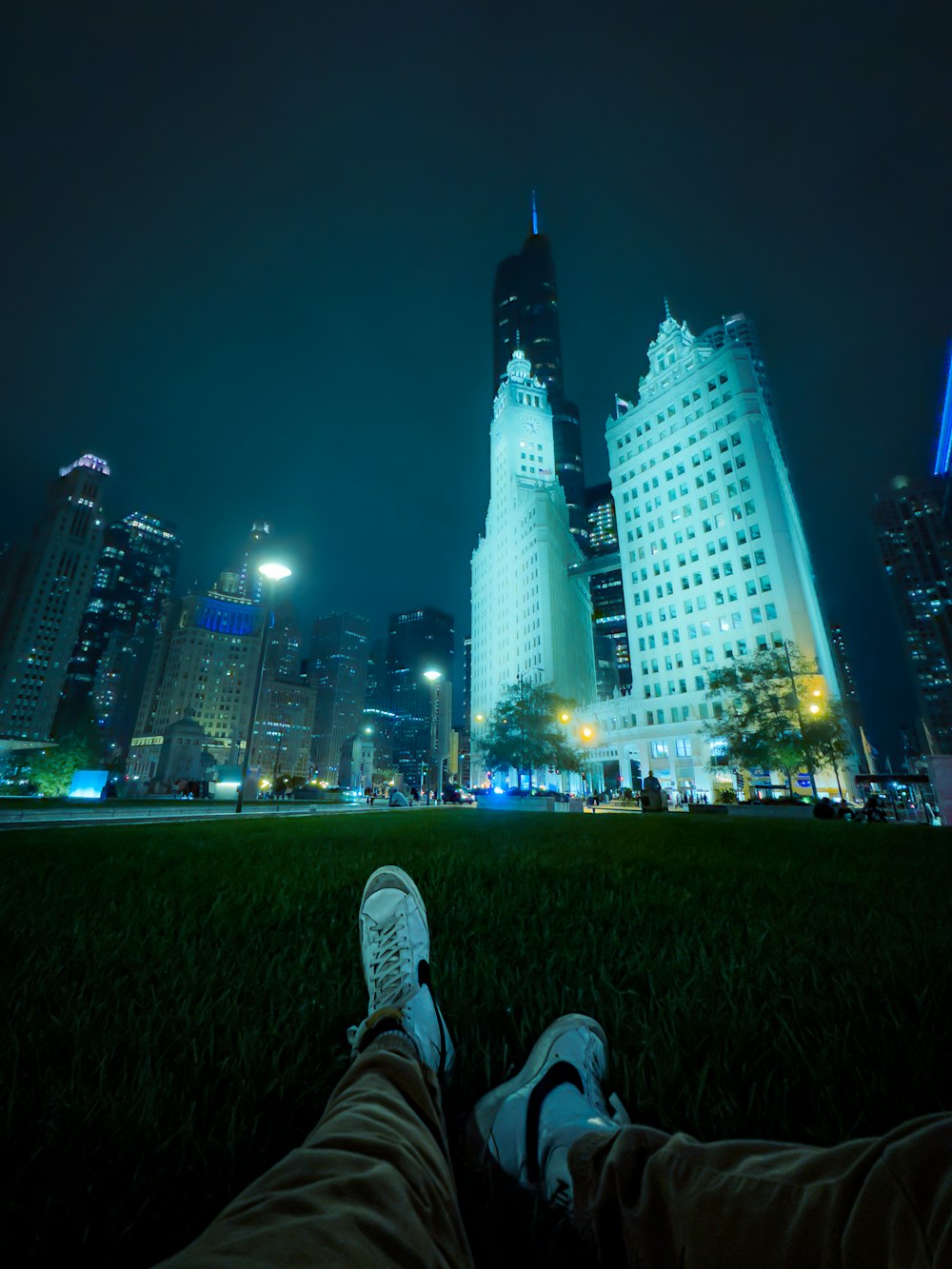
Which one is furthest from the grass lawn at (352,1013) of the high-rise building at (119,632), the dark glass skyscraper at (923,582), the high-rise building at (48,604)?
the high-rise building at (119,632)

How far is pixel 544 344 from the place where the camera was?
183125 millimetres

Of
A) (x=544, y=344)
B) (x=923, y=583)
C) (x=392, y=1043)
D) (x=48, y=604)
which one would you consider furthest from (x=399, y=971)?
(x=544, y=344)

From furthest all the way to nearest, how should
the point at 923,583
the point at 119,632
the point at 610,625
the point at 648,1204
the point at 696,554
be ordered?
the point at 119,632, the point at 610,625, the point at 923,583, the point at 696,554, the point at 648,1204

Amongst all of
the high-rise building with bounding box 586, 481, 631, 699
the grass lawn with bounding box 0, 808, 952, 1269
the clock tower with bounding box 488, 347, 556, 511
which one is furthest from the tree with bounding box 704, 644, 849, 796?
the high-rise building with bounding box 586, 481, 631, 699

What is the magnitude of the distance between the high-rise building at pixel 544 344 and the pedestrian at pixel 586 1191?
162 m

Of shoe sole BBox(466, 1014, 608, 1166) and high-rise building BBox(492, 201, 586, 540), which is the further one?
high-rise building BBox(492, 201, 586, 540)

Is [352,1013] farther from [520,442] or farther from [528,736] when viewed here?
[520,442]

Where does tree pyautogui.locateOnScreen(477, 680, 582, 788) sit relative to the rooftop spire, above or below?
below

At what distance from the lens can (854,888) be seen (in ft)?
17.1

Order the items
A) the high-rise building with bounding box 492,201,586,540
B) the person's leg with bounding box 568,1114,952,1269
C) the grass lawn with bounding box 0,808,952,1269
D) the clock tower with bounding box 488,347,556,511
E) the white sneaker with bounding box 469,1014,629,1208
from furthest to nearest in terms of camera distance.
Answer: the high-rise building with bounding box 492,201,586,540, the clock tower with bounding box 488,347,556,511, the white sneaker with bounding box 469,1014,629,1208, the grass lawn with bounding box 0,808,952,1269, the person's leg with bounding box 568,1114,952,1269

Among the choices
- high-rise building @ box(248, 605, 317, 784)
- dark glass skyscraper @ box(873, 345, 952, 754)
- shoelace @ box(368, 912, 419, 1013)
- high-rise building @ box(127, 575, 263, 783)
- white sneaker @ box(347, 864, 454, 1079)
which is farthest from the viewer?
high-rise building @ box(248, 605, 317, 784)

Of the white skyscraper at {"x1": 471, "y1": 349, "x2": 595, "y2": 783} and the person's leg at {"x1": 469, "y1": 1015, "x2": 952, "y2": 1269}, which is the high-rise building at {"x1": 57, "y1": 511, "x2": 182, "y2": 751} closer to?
the white skyscraper at {"x1": 471, "y1": 349, "x2": 595, "y2": 783}

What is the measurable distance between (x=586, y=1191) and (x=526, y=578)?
9941 centimetres

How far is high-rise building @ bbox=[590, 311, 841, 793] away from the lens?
58594 millimetres
